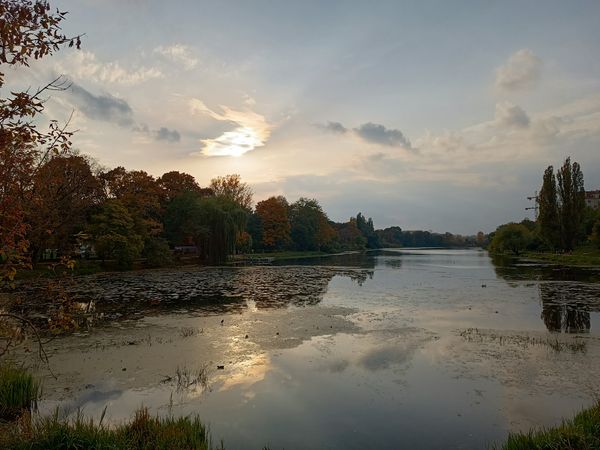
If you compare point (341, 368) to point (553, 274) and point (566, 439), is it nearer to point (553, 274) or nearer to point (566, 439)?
point (566, 439)

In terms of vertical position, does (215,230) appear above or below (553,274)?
above

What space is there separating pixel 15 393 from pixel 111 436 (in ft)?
10.2

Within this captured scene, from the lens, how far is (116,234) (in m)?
38.4

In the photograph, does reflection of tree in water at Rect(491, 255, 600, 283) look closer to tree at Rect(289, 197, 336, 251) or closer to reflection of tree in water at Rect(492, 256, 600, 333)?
reflection of tree in water at Rect(492, 256, 600, 333)

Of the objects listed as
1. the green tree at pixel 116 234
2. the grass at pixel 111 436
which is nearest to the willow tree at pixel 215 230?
the green tree at pixel 116 234

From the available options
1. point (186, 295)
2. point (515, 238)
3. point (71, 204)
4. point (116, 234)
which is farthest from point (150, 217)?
point (515, 238)

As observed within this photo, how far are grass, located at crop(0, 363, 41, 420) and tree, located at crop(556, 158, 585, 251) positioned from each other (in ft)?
207

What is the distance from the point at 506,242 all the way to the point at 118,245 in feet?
211

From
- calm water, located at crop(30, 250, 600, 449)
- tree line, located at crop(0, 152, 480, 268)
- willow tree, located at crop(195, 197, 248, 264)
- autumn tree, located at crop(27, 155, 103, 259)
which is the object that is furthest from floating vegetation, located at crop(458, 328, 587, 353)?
willow tree, located at crop(195, 197, 248, 264)

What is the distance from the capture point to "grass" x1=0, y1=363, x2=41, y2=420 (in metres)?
7.13

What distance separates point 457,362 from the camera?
10.5 metres

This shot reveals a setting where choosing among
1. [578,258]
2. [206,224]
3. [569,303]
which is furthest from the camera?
[206,224]

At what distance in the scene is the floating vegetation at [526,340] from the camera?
38.4 ft

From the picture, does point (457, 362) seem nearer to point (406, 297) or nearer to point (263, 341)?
point (263, 341)
